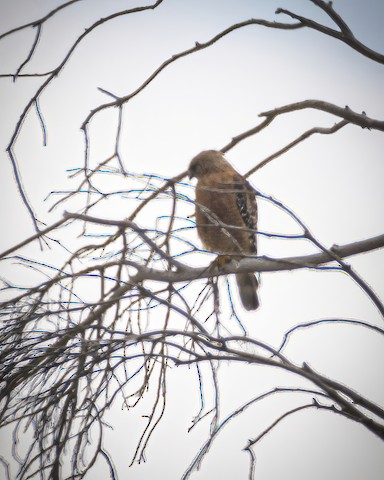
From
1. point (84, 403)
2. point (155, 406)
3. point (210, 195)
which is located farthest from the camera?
point (210, 195)

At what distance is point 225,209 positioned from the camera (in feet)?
10.2

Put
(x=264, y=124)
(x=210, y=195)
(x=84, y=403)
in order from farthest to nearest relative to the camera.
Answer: (x=210, y=195), (x=264, y=124), (x=84, y=403)

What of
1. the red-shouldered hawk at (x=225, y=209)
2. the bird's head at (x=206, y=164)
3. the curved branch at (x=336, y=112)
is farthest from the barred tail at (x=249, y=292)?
the curved branch at (x=336, y=112)

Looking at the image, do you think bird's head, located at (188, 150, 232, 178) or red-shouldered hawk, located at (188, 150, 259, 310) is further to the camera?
bird's head, located at (188, 150, 232, 178)

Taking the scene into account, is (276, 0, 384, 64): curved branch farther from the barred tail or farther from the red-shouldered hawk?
the barred tail

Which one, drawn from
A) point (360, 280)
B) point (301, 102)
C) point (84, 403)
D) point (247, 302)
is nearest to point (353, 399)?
point (360, 280)

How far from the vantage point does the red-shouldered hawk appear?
3111 mm

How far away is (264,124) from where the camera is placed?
5.47 feet

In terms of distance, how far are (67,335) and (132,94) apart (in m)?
0.89

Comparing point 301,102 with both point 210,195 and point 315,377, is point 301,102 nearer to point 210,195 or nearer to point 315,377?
point 315,377

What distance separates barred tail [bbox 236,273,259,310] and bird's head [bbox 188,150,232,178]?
78 centimetres

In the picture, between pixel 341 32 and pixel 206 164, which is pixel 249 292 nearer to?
pixel 206 164

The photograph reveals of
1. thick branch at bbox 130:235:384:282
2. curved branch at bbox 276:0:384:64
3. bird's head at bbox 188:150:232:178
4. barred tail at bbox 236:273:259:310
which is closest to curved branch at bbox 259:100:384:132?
curved branch at bbox 276:0:384:64

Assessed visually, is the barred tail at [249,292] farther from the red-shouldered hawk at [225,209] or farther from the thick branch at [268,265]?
the thick branch at [268,265]
